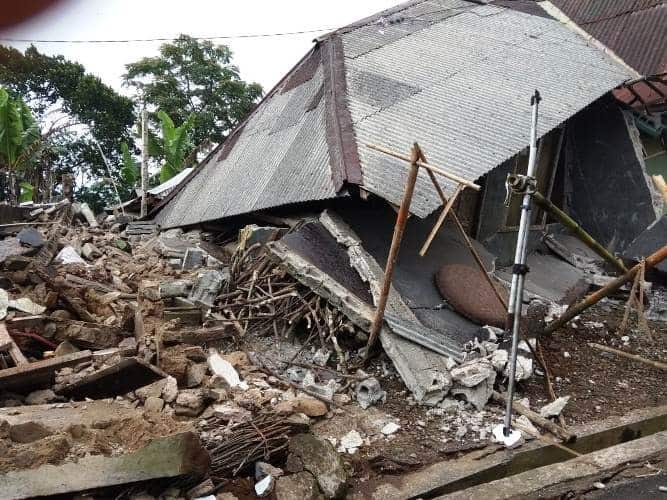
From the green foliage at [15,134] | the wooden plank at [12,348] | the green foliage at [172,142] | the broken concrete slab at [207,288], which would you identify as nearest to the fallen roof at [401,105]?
the broken concrete slab at [207,288]

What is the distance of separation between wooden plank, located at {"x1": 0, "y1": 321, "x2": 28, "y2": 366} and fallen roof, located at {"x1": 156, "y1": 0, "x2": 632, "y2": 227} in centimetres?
333

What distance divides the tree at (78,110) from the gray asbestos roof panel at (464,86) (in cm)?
1426

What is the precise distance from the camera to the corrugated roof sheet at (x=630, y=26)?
10070 mm

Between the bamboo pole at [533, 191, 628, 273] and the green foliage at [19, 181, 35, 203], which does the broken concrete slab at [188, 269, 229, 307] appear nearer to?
the bamboo pole at [533, 191, 628, 273]

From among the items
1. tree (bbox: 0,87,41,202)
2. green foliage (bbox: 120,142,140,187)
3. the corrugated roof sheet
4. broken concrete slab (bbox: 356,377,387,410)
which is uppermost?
the corrugated roof sheet

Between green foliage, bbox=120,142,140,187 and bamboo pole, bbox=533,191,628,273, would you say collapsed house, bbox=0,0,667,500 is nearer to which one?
bamboo pole, bbox=533,191,628,273

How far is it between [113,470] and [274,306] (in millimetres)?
2796

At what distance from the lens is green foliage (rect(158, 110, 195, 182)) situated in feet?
47.5

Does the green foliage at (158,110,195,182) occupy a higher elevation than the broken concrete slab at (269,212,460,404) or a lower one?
higher

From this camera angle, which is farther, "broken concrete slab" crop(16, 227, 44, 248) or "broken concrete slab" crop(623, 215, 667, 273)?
"broken concrete slab" crop(623, 215, 667, 273)

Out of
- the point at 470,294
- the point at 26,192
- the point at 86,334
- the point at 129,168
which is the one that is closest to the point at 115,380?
the point at 86,334

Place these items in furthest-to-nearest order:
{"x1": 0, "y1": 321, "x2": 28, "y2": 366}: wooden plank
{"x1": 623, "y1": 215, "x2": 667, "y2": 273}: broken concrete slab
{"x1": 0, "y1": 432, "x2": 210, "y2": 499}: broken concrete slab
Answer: {"x1": 623, "y1": 215, "x2": 667, "y2": 273}: broken concrete slab < {"x1": 0, "y1": 321, "x2": 28, "y2": 366}: wooden plank < {"x1": 0, "y1": 432, "x2": 210, "y2": 499}: broken concrete slab

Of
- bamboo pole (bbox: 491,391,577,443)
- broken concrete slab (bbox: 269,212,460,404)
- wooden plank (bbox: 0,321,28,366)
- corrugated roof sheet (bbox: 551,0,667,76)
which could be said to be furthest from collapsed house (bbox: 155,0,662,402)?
wooden plank (bbox: 0,321,28,366)

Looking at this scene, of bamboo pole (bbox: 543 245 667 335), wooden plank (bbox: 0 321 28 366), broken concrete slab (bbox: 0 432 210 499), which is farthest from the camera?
bamboo pole (bbox: 543 245 667 335)
